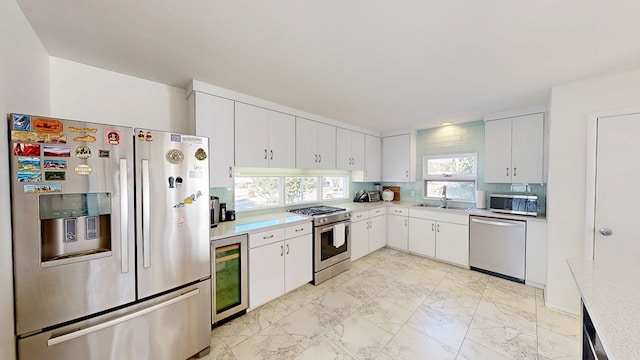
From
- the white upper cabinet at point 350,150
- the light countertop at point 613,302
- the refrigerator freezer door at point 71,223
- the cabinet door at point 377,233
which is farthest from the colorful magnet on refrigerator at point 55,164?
the cabinet door at point 377,233

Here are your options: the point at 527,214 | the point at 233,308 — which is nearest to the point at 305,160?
the point at 233,308

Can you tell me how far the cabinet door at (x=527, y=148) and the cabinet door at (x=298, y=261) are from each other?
3009mm

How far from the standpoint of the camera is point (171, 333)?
5.33ft

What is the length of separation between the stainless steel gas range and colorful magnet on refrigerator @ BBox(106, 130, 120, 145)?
2.04 m

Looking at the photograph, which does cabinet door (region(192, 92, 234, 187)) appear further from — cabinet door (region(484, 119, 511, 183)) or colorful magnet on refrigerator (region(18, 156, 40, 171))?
cabinet door (region(484, 119, 511, 183))

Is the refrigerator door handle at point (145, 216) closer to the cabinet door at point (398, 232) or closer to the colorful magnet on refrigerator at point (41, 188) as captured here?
the colorful magnet on refrigerator at point (41, 188)

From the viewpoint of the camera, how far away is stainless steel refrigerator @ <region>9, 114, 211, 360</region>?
1.18 metres

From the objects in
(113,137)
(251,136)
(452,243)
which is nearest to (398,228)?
(452,243)

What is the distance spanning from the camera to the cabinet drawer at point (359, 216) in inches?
140

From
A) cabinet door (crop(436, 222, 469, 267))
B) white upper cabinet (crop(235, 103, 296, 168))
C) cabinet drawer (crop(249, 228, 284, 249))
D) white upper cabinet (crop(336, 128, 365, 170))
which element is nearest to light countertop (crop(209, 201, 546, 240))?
cabinet drawer (crop(249, 228, 284, 249))

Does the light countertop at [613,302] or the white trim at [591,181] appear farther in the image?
the white trim at [591,181]

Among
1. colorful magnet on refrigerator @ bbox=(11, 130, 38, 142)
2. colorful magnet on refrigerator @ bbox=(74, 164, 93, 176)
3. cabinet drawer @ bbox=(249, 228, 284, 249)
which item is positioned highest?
colorful magnet on refrigerator @ bbox=(11, 130, 38, 142)

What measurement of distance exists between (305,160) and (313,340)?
82.6 inches

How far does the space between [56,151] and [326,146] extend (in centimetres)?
282
